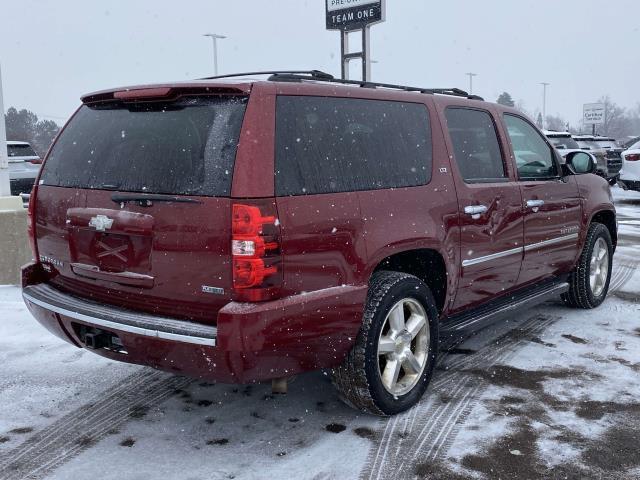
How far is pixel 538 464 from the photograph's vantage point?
3.07m

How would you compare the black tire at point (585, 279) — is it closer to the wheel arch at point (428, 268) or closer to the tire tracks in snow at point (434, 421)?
the tire tracks in snow at point (434, 421)

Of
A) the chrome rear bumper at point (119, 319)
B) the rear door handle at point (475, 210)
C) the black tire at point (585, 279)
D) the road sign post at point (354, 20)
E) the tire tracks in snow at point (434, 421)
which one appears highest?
the road sign post at point (354, 20)

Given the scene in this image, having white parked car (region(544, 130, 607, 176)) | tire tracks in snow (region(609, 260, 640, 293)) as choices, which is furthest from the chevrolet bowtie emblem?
white parked car (region(544, 130, 607, 176))

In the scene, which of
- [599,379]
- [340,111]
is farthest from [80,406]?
[599,379]

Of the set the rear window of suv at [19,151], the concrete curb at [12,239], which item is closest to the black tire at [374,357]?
the concrete curb at [12,239]

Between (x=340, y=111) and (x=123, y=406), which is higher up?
(x=340, y=111)

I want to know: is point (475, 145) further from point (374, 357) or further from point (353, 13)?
point (353, 13)

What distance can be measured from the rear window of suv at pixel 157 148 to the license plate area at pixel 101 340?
72 cm

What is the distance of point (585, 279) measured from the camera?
570 centimetres

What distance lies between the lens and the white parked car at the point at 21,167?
53.2 ft

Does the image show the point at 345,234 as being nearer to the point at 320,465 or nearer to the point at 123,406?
the point at 320,465

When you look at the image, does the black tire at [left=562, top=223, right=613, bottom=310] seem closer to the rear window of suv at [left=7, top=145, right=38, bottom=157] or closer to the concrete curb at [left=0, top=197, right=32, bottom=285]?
the concrete curb at [left=0, top=197, right=32, bottom=285]

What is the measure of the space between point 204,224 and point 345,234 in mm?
693

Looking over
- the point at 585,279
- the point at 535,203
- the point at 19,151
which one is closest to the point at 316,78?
the point at 535,203
